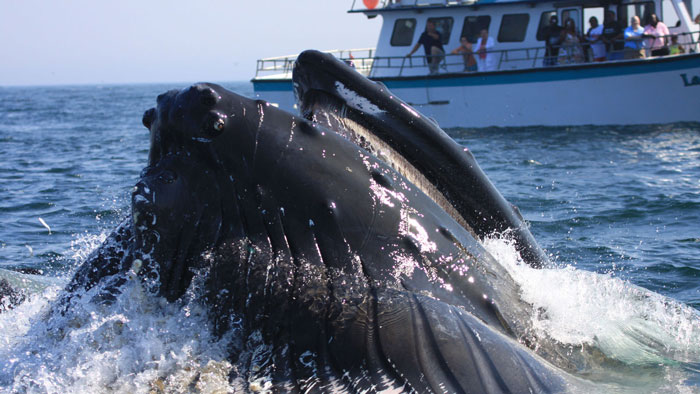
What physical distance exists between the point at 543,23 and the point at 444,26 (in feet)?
10.2

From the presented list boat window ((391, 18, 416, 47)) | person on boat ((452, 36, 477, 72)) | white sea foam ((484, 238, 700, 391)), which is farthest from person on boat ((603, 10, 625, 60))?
white sea foam ((484, 238, 700, 391))

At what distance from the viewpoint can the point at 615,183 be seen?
13.6 metres

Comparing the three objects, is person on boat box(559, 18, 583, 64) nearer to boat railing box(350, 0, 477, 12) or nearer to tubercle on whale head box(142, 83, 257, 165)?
boat railing box(350, 0, 477, 12)

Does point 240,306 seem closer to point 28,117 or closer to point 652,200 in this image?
point 652,200

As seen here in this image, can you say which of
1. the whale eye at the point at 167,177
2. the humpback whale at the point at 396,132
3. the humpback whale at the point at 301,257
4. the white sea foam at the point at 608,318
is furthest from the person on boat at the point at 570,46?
the whale eye at the point at 167,177

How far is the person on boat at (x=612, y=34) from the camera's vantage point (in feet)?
72.4

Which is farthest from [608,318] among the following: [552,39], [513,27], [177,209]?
[513,27]

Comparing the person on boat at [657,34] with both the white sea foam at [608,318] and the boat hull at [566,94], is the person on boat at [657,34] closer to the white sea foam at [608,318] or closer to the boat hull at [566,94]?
the boat hull at [566,94]

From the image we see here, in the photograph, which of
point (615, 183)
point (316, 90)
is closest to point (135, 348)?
point (316, 90)

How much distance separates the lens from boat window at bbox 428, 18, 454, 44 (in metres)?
24.4

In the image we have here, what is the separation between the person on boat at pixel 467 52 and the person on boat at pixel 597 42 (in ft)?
11.1

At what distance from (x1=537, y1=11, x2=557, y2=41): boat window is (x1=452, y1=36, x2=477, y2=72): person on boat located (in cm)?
205

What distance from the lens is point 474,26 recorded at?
945 inches

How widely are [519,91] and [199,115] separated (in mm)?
20573
